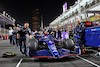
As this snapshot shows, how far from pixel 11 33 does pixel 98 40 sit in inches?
344

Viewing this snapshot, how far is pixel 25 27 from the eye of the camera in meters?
7.52

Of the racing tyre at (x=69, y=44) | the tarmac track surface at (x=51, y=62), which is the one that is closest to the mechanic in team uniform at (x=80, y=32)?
the racing tyre at (x=69, y=44)

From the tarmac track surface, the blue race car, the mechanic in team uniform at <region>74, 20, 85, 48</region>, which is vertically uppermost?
the mechanic in team uniform at <region>74, 20, 85, 48</region>

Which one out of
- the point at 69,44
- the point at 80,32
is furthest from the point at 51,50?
the point at 80,32

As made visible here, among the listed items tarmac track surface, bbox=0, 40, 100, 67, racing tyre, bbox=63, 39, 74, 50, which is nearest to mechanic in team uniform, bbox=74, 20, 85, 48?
racing tyre, bbox=63, 39, 74, 50

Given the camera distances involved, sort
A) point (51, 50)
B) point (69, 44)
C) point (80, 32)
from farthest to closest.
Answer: point (80, 32), point (69, 44), point (51, 50)

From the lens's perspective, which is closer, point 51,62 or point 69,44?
point 51,62

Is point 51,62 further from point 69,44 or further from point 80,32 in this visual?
point 80,32

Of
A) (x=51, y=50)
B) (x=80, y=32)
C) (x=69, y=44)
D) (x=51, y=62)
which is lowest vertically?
(x=51, y=62)

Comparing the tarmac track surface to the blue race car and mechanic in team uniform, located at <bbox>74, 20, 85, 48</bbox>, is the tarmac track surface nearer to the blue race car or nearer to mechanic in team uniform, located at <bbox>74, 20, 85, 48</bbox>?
the blue race car

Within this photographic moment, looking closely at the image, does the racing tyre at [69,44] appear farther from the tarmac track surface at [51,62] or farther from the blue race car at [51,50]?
→ the tarmac track surface at [51,62]

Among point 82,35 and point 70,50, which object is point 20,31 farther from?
point 82,35

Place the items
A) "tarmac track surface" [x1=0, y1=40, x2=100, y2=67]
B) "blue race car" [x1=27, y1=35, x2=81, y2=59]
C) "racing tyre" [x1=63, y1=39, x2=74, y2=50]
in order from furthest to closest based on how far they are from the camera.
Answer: "racing tyre" [x1=63, y1=39, x2=74, y2=50], "blue race car" [x1=27, y1=35, x2=81, y2=59], "tarmac track surface" [x1=0, y1=40, x2=100, y2=67]

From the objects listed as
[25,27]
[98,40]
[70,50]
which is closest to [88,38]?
[98,40]
